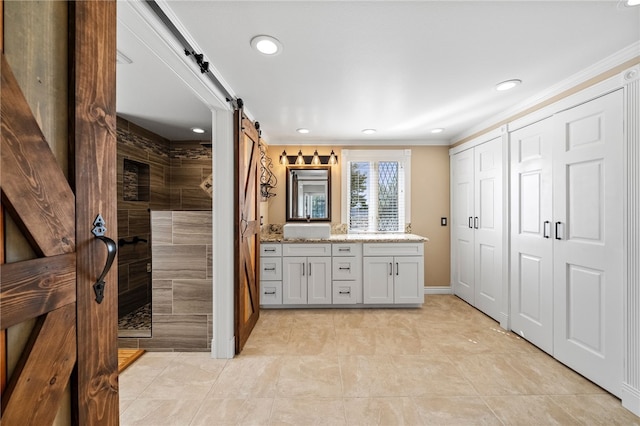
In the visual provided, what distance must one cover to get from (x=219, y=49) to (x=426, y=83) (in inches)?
62.8

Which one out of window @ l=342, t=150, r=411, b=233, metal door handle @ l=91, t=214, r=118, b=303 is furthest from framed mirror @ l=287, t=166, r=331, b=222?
metal door handle @ l=91, t=214, r=118, b=303

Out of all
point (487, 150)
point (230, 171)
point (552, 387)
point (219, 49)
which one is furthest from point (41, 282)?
point (487, 150)

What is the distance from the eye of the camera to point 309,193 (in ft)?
13.5

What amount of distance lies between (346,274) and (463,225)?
178cm

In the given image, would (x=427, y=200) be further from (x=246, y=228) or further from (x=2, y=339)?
(x=2, y=339)

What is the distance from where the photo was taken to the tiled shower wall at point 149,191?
10.1ft

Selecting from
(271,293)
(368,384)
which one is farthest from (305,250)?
(368,384)

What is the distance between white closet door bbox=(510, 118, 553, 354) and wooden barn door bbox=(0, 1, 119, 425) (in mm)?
3040

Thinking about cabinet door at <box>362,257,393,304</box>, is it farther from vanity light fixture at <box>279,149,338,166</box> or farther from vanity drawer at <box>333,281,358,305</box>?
vanity light fixture at <box>279,149,338,166</box>

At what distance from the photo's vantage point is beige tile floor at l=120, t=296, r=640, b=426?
1.70 metres

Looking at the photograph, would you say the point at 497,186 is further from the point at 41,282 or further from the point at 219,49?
the point at 41,282

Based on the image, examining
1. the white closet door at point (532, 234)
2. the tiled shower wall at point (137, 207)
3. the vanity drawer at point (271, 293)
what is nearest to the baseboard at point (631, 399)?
the white closet door at point (532, 234)

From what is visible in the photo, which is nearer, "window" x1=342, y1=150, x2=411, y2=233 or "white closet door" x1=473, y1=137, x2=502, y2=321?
"white closet door" x1=473, y1=137, x2=502, y2=321

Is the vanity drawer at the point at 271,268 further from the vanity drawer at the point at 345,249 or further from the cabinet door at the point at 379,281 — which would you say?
the cabinet door at the point at 379,281
